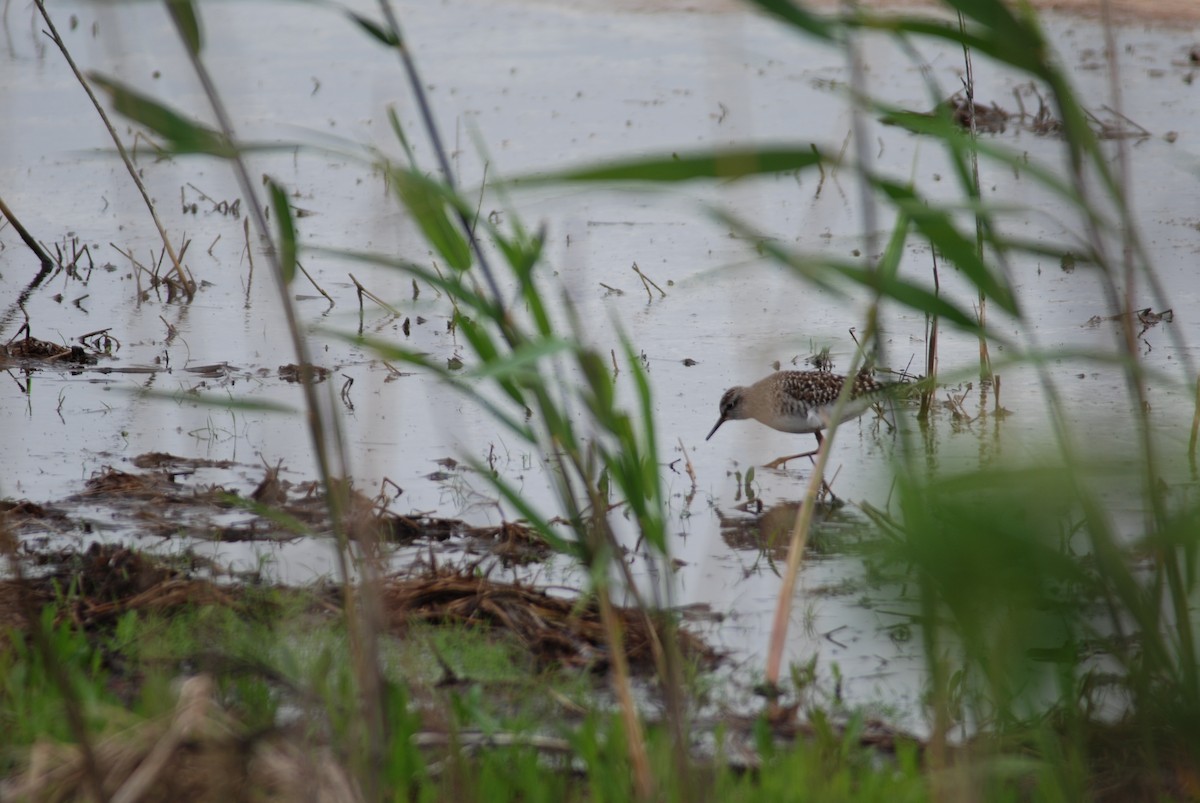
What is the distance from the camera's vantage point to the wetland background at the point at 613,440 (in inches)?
92.0

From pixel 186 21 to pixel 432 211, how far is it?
53 cm

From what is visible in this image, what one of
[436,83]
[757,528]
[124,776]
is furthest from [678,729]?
[436,83]

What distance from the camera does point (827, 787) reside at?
3006 millimetres

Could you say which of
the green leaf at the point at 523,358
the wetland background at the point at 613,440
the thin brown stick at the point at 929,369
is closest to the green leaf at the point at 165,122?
the wetland background at the point at 613,440

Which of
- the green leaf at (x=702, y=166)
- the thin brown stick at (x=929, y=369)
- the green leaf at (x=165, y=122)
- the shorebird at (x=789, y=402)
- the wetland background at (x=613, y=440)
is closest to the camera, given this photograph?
the green leaf at (x=702, y=166)

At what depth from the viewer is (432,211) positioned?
2.64 metres

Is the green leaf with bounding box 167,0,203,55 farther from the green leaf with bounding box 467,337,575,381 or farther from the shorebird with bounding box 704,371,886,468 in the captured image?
the shorebird with bounding box 704,371,886,468

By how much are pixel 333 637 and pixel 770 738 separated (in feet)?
4.36

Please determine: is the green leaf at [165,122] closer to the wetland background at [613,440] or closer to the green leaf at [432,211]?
the wetland background at [613,440]

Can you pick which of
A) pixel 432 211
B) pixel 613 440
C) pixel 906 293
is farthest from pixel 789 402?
pixel 906 293

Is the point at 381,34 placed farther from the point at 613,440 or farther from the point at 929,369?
the point at 929,369

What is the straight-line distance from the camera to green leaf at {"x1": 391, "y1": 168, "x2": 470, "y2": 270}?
2.39 meters

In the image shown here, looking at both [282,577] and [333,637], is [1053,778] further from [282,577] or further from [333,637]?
[282,577]

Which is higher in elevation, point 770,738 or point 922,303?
point 922,303
